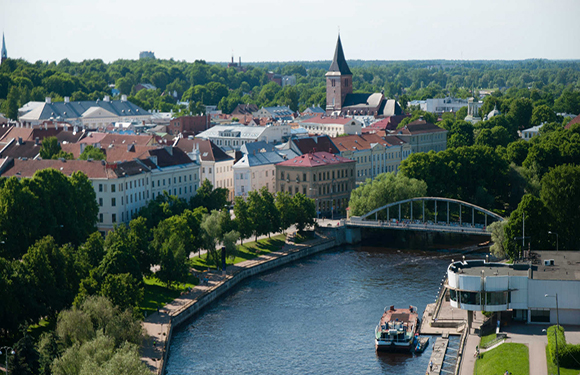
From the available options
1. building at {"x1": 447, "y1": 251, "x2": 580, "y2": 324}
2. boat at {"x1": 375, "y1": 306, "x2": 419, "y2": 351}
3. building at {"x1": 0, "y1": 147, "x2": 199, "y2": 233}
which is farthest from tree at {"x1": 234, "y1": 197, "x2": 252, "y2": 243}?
building at {"x1": 447, "y1": 251, "x2": 580, "y2": 324}

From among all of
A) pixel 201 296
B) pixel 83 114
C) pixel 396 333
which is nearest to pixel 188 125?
pixel 83 114

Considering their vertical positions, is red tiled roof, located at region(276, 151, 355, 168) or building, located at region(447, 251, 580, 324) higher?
red tiled roof, located at region(276, 151, 355, 168)

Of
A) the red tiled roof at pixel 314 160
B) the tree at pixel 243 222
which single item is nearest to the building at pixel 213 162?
the red tiled roof at pixel 314 160

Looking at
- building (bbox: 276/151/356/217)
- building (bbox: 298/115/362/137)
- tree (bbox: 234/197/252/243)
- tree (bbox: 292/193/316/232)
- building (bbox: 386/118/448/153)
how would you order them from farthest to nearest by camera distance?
building (bbox: 298/115/362/137), building (bbox: 386/118/448/153), building (bbox: 276/151/356/217), tree (bbox: 292/193/316/232), tree (bbox: 234/197/252/243)

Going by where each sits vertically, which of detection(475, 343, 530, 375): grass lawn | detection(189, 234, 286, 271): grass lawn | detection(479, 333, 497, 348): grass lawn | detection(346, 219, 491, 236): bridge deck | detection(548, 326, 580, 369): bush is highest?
detection(548, 326, 580, 369): bush

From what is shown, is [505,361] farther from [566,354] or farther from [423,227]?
[423,227]

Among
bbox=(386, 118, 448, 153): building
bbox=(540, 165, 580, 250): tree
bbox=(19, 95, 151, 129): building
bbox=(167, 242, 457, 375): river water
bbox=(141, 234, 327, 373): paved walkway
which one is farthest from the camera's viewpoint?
bbox=(19, 95, 151, 129): building

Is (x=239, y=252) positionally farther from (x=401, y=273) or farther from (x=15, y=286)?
(x=15, y=286)

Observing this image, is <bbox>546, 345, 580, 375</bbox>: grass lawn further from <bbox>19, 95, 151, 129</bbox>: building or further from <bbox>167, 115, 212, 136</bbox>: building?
<bbox>19, 95, 151, 129</bbox>: building
